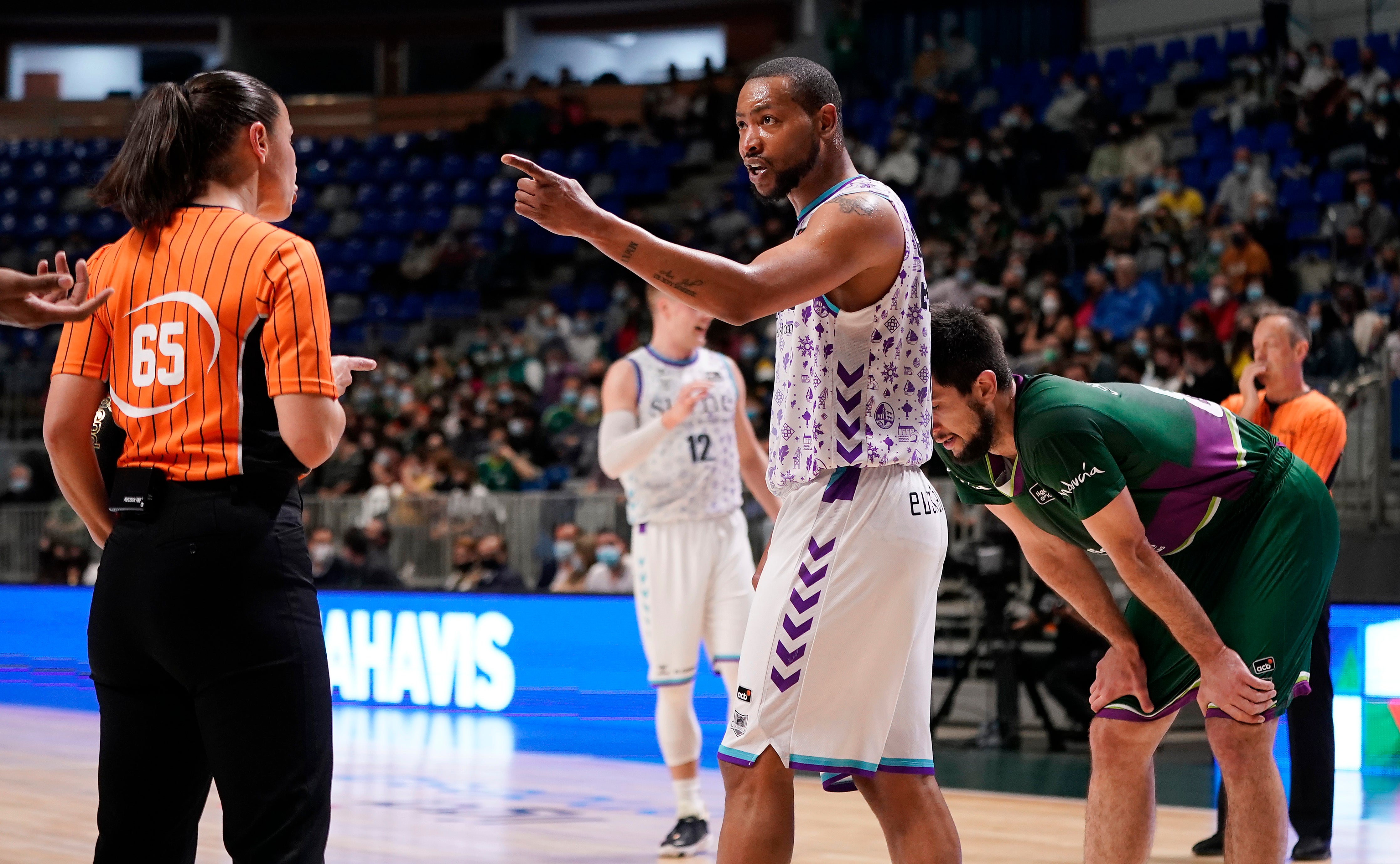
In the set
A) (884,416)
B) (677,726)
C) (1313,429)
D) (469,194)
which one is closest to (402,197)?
(469,194)

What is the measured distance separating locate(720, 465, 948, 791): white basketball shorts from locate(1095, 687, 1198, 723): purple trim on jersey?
0.94m

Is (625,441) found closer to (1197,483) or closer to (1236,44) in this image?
(1197,483)

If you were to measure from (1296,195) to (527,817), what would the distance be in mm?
11838

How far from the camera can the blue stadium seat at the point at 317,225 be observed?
80.9 feet

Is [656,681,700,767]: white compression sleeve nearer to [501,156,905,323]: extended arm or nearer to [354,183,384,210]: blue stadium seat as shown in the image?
[501,156,905,323]: extended arm

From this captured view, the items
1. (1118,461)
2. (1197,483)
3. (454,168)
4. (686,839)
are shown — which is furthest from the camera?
(454,168)

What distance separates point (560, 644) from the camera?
34.4 ft

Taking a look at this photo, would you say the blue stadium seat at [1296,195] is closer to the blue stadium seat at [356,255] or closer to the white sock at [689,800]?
the white sock at [689,800]

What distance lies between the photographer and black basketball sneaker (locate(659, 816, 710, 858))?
6.02 meters

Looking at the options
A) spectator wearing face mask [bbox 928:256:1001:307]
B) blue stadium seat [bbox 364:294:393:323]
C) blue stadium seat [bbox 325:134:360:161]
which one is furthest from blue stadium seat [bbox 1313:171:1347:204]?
blue stadium seat [bbox 325:134:360:161]

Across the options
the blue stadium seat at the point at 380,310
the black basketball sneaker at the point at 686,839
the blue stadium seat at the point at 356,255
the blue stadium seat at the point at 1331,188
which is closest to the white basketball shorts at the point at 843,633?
the black basketball sneaker at the point at 686,839

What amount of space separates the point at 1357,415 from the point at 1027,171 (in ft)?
27.2

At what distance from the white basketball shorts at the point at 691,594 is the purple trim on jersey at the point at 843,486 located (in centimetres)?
300

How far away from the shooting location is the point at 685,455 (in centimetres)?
657
